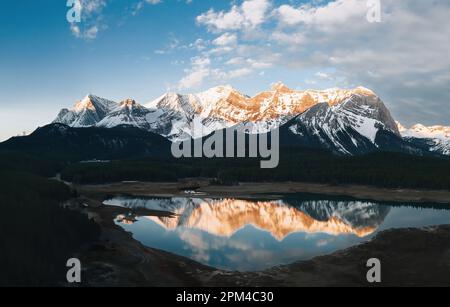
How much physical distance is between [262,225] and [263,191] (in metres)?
68.4

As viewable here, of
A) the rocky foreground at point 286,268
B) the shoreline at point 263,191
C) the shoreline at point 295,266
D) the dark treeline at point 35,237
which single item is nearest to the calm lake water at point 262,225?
the shoreline at point 295,266

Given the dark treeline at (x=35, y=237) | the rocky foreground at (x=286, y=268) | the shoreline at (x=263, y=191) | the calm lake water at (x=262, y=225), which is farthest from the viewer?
the shoreline at (x=263, y=191)

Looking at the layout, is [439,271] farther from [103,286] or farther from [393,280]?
[103,286]

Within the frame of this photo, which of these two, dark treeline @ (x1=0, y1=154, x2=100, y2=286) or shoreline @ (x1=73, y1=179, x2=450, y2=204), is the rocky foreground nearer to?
dark treeline @ (x1=0, y1=154, x2=100, y2=286)

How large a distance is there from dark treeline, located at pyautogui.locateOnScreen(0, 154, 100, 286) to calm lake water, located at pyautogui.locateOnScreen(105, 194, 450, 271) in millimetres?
14804

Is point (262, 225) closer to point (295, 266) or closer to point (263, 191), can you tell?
point (295, 266)

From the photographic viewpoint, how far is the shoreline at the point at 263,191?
149m

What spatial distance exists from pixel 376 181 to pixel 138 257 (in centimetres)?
13505

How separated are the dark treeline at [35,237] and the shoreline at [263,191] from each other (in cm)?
7125

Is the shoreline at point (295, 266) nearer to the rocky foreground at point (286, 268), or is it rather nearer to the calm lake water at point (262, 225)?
the rocky foreground at point (286, 268)

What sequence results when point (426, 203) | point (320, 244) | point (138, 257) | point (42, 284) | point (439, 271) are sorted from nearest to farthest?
point (42, 284) < point (439, 271) < point (138, 257) < point (320, 244) < point (426, 203)

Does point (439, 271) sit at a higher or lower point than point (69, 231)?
lower

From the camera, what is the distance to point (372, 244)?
72.9 metres
